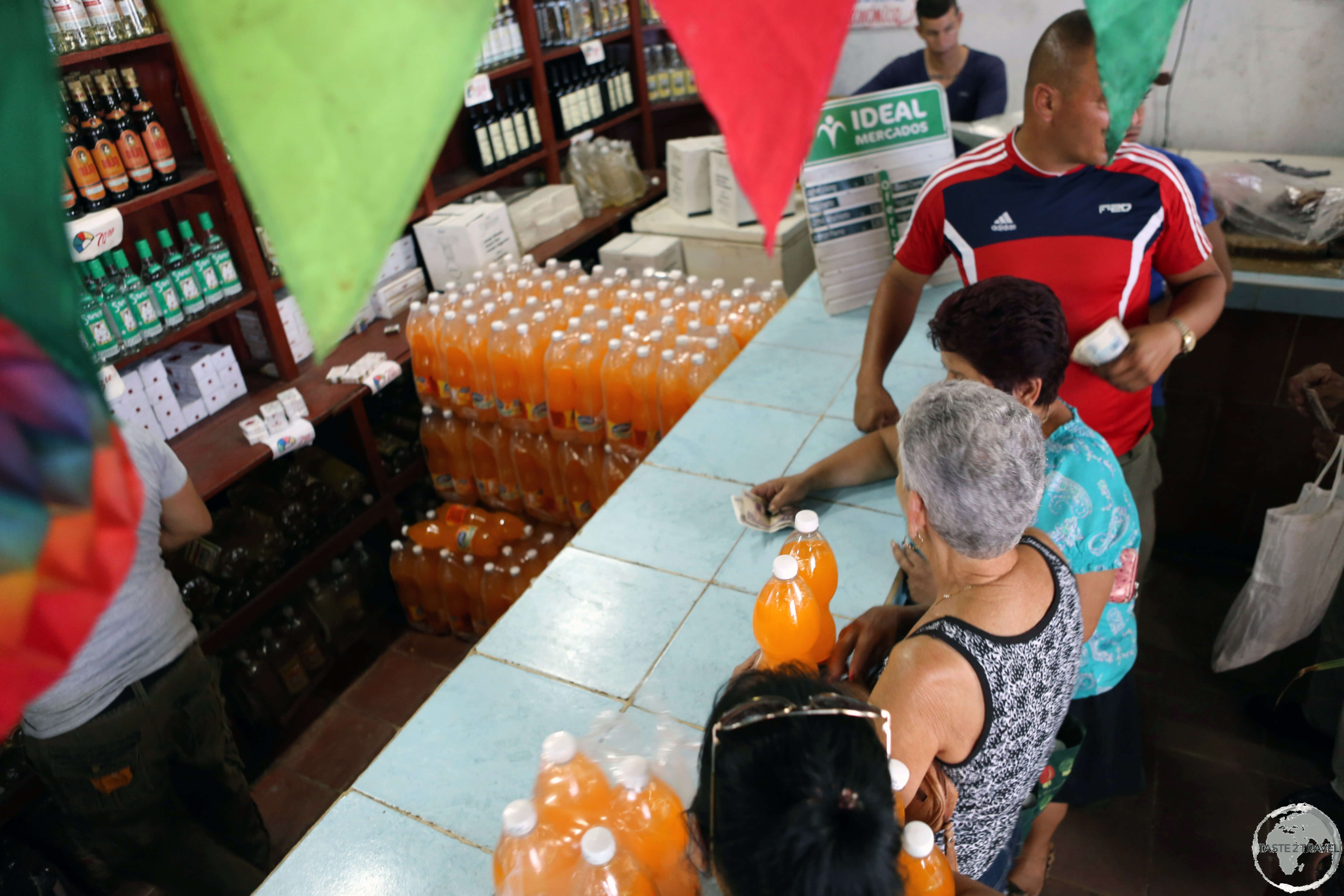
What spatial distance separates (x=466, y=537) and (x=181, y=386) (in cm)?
122

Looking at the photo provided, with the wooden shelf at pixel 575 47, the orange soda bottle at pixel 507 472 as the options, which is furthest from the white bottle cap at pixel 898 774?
the wooden shelf at pixel 575 47

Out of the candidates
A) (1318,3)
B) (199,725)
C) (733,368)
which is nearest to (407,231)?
(733,368)

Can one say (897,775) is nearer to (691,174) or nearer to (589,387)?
(589,387)

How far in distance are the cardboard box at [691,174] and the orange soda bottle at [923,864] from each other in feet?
12.6

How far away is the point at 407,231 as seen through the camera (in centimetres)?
394

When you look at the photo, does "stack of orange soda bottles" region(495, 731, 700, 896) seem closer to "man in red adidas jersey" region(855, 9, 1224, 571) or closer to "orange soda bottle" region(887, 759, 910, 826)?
"orange soda bottle" region(887, 759, 910, 826)

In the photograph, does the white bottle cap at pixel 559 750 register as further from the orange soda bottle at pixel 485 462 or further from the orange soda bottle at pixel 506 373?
the orange soda bottle at pixel 485 462

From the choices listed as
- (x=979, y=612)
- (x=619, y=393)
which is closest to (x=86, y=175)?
(x=619, y=393)

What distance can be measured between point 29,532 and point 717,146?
14.4 ft

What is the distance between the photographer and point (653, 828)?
119 centimetres

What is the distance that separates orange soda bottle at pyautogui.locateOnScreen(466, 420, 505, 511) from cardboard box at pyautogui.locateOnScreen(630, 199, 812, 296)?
1.46m

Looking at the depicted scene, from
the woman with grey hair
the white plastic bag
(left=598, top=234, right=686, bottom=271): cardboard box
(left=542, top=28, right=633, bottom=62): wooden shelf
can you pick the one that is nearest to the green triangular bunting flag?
the woman with grey hair

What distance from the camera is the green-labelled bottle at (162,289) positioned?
2.89 m

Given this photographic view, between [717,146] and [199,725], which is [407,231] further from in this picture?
[199,725]
